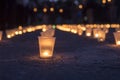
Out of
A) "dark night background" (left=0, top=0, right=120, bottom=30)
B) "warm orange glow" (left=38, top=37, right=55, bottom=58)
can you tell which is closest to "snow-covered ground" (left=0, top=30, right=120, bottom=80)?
"warm orange glow" (left=38, top=37, right=55, bottom=58)

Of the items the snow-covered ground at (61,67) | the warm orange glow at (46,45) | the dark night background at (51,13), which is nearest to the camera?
the snow-covered ground at (61,67)

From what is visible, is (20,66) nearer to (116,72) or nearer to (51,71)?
(51,71)

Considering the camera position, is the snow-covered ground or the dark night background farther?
the dark night background

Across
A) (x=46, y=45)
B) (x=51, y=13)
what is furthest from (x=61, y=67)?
(x=51, y=13)

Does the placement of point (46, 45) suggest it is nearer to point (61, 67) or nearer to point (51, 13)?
point (61, 67)

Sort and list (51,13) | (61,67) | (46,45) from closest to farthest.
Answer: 1. (61,67)
2. (46,45)
3. (51,13)

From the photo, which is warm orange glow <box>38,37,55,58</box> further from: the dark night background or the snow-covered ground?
the dark night background

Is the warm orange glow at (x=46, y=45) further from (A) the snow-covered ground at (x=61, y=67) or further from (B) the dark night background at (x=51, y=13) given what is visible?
(B) the dark night background at (x=51, y=13)

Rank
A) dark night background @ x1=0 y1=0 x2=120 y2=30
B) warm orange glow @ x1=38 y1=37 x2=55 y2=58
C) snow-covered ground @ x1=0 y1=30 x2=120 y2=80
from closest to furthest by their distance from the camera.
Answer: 1. snow-covered ground @ x1=0 y1=30 x2=120 y2=80
2. warm orange glow @ x1=38 y1=37 x2=55 y2=58
3. dark night background @ x1=0 y1=0 x2=120 y2=30

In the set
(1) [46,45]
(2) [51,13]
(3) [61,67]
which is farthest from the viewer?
(2) [51,13]

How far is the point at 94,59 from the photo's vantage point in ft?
41.5

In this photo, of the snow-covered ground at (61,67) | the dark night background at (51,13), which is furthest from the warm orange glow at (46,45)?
the dark night background at (51,13)

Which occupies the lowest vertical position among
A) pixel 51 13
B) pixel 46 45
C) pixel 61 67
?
pixel 51 13

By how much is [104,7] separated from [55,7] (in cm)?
1886
